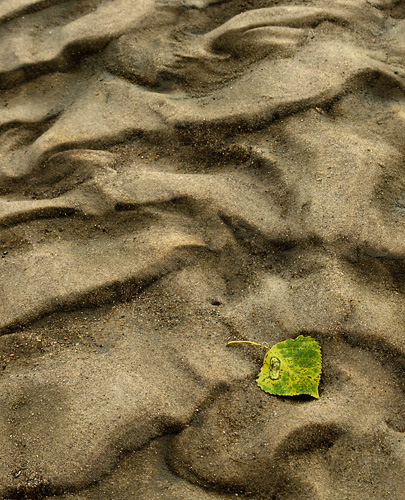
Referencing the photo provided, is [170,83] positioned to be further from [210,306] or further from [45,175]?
[210,306]

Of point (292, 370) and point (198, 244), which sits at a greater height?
point (198, 244)

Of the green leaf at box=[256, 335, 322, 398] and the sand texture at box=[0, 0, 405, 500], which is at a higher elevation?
the sand texture at box=[0, 0, 405, 500]

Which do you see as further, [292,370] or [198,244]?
[198,244]

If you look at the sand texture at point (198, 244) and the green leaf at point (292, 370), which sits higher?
the sand texture at point (198, 244)
